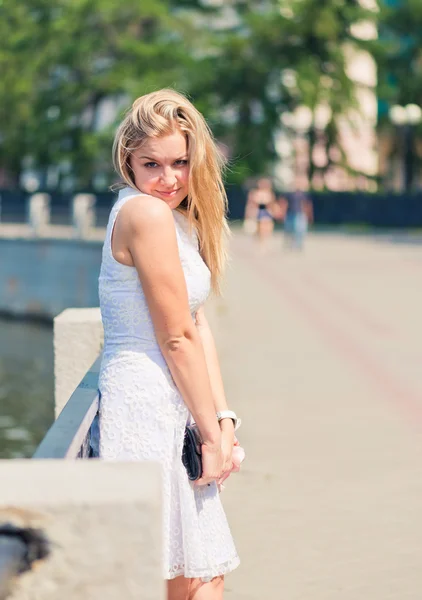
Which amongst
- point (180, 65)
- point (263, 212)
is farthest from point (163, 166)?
point (180, 65)

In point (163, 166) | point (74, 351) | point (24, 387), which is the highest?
point (163, 166)

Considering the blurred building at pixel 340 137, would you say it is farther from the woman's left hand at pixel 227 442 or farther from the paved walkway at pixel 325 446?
the woman's left hand at pixel 227 442

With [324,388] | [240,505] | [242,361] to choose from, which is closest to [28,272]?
[242,361]

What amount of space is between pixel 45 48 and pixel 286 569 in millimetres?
46765

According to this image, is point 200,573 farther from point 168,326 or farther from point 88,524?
point 88,524

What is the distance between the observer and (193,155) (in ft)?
10.6

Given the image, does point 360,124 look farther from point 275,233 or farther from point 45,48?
point 45,48

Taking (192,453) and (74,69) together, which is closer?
(192,453)

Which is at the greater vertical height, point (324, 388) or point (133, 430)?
point (133, 430)

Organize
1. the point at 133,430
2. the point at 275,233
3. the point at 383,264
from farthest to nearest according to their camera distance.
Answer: the point at 275,233, the point at 383,264, the point at 133,430

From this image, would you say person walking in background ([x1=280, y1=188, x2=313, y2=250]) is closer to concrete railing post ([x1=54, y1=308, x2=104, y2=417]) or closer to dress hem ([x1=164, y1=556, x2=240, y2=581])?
concrete railing post ([x1=54, y1=308, x2=104, y2=417])

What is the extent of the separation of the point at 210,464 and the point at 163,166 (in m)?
0.80

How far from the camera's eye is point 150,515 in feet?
7.14

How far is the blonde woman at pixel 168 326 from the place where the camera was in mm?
3076
